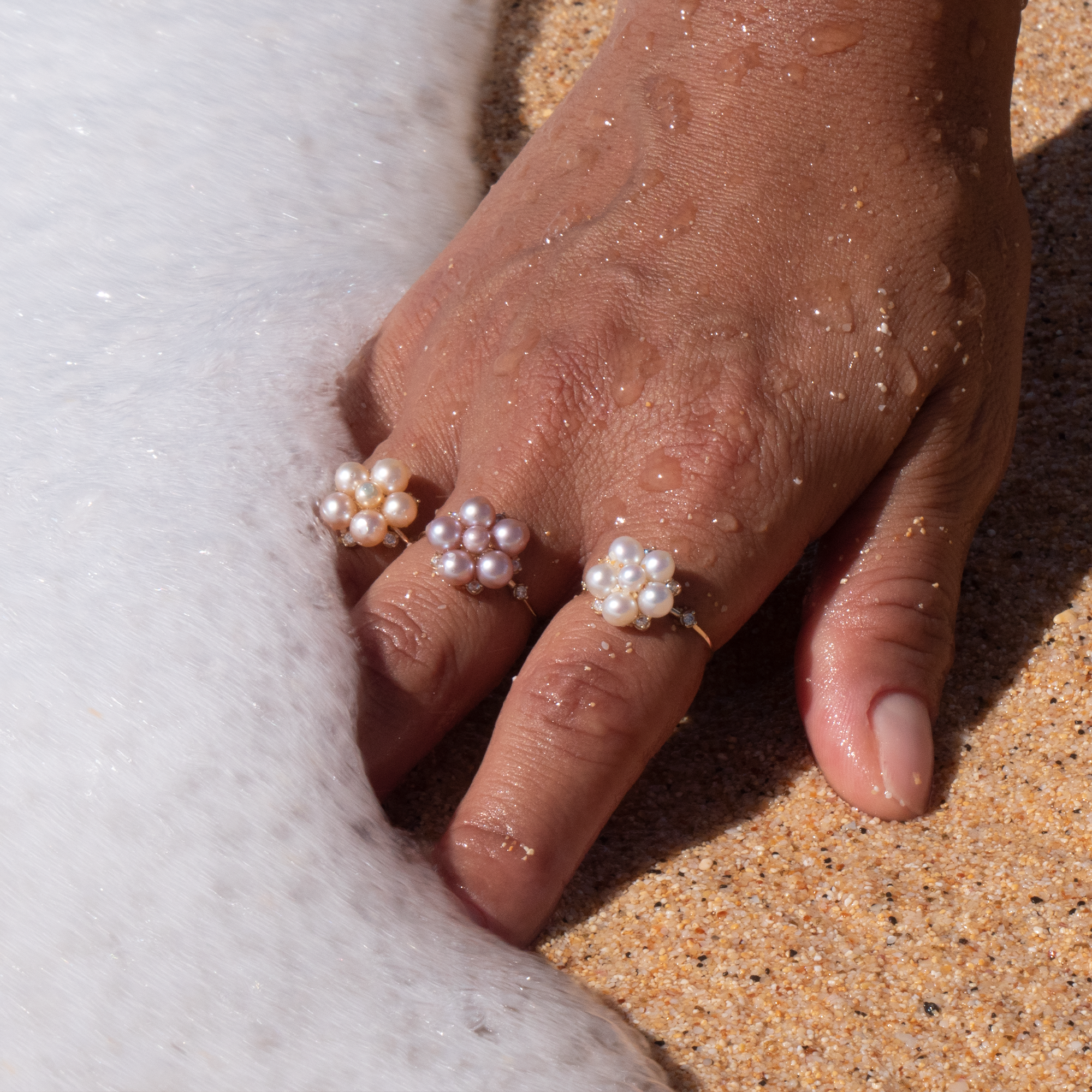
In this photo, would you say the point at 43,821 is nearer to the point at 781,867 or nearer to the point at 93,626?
the point at 93,626

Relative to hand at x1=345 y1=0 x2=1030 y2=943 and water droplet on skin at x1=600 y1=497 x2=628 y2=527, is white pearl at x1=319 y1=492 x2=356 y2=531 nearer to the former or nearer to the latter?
hand at x1=345 y1=0 x2=1030 y2=943

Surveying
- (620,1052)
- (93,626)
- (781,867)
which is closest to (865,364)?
(781,867)

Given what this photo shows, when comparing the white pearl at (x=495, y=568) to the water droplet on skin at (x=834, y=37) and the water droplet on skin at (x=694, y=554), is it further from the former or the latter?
the water droplet on skin at (x=834, y=37)

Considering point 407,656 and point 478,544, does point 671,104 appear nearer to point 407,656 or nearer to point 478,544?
point 478,544

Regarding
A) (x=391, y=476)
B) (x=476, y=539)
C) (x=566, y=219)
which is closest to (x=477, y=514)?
(x=476, y=539)

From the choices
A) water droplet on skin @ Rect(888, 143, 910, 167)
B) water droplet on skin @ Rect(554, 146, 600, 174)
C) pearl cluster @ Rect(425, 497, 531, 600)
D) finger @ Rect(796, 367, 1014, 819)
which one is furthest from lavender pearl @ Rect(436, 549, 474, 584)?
water droplet on skin @ Rect(888, 143, 910, 167)

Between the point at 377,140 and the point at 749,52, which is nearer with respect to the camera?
the point at 749,52
